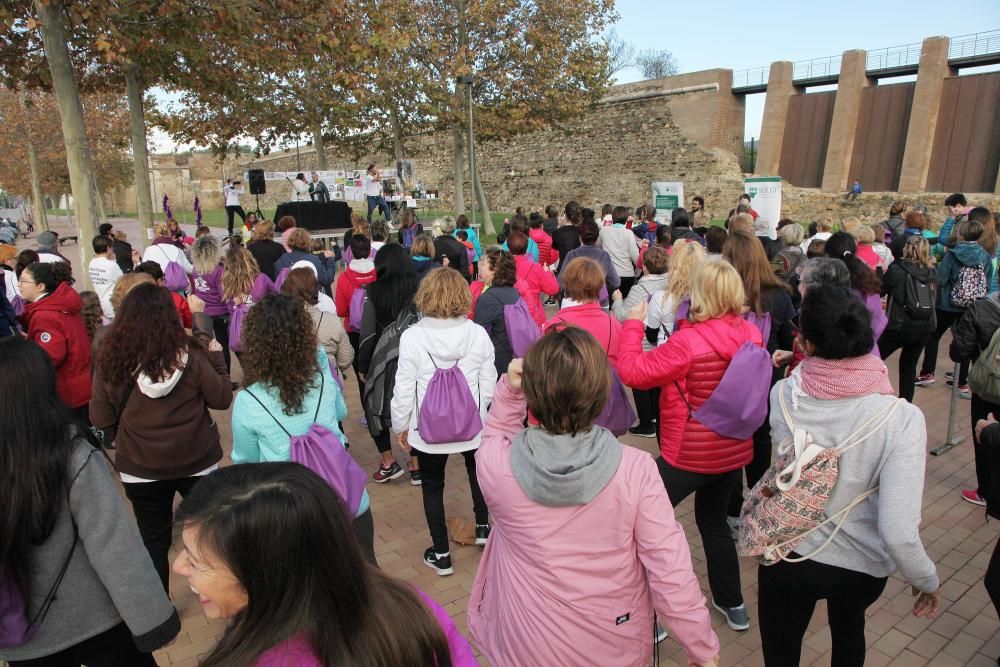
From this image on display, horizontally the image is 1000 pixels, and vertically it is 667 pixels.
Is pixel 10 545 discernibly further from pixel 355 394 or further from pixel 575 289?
pixel 355 394

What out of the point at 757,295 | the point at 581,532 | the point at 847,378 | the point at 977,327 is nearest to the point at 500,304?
the point at 757,295

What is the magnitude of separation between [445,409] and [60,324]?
9.40 ft

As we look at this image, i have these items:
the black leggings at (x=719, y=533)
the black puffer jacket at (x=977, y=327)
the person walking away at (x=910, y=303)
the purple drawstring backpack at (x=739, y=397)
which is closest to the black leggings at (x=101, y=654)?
the black leggings at (x=719, y=533)

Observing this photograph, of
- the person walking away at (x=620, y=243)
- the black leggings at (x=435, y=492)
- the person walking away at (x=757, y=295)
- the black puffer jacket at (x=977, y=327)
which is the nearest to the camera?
the black leggings at (x=435, y=492)

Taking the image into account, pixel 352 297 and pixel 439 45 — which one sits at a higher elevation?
pixel 439 45

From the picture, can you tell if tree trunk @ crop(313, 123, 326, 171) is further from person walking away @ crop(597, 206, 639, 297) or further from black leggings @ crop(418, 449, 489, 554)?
black leggings @ crop(418, 449, 489, 554)

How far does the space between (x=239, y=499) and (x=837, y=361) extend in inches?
79.1

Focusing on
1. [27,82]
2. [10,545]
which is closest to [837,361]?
[10,545]

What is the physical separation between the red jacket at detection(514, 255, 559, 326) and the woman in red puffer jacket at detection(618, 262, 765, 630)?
9.62ft

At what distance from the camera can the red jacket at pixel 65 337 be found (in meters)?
4.34

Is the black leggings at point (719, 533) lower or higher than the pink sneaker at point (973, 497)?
higher

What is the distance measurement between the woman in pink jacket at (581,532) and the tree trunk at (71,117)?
831 cm

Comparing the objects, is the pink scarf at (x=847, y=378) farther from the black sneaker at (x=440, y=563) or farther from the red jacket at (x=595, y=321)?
the black sneaker at (x=440, y=563)

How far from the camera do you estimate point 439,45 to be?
18.3 meters
